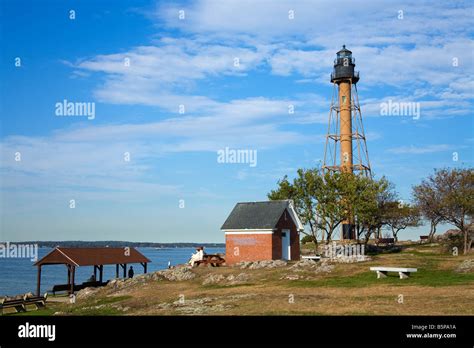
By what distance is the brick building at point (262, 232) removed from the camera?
44.8 m

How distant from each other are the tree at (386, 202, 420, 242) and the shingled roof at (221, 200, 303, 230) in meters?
26.0

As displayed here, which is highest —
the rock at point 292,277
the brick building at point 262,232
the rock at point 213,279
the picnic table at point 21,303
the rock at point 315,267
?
the brick building at point 262,232

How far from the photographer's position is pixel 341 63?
73188mm

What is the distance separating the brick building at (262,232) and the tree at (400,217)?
1023 inches

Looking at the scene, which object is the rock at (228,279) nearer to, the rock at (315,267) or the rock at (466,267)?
the rock at (315,267)

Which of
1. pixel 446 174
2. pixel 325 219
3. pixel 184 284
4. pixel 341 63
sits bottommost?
pixel 184 284

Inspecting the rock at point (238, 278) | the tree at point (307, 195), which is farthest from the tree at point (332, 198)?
the rock at point (238, 278)

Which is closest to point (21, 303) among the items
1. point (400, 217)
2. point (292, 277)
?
point (292, 277)

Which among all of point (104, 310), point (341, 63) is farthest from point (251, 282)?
point (341, 63)

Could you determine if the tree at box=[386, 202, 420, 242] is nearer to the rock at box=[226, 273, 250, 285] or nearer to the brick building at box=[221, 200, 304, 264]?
the brick building at box=[221, 200, 304, 264]

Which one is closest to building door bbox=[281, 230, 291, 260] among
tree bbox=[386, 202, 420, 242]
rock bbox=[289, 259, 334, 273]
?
rock bbox=[289, 259, 334, 273]

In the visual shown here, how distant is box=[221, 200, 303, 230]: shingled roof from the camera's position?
45.5 m
